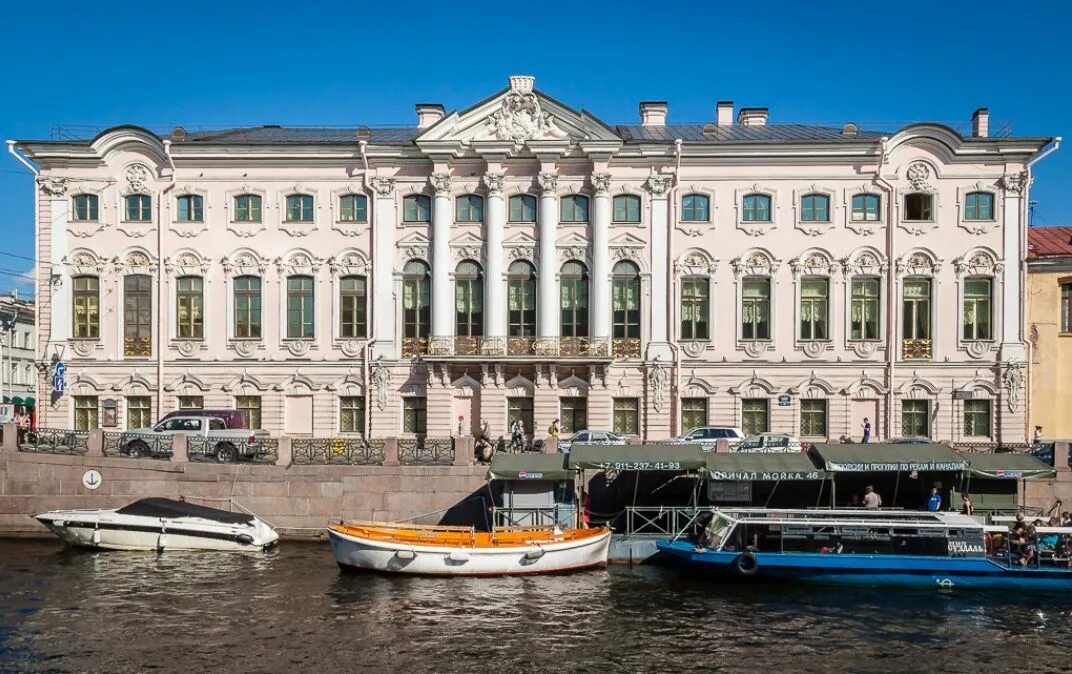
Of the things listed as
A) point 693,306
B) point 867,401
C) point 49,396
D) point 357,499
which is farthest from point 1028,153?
point 49,396

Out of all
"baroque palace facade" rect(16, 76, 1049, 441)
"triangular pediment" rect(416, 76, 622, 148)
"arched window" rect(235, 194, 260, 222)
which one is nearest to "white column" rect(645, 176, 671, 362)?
"baroque palace facade" rect(16, 76, 1049, 441)

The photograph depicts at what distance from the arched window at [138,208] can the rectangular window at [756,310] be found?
79.1ft

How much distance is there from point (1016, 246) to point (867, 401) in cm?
830

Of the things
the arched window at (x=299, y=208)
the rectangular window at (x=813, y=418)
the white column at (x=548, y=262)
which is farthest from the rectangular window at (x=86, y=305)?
the rectangular window at (x=813, y=418)

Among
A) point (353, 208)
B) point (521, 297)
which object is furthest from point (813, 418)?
point (353, 208)

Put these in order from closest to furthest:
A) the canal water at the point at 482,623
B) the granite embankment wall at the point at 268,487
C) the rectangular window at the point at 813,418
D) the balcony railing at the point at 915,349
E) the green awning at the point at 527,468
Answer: the canal water at the point at 482,623 < the green awning at the point at 527,468 < the granite embankment wall at the point at 268,487 < the balcony railing at the point at 915,349 < the rectangular window at the point at 813,418

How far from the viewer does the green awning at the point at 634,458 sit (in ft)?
92.1

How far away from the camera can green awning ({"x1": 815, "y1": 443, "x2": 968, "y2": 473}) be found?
2791 cm

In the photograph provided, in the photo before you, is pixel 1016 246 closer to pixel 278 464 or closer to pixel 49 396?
pixel 278 464

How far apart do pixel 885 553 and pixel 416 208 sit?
22485 mm

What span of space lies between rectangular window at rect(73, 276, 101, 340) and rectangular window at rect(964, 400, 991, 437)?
34637 millimetres

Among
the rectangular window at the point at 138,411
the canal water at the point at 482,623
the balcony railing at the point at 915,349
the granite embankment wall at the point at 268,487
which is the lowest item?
the canal water at the point at 482,623

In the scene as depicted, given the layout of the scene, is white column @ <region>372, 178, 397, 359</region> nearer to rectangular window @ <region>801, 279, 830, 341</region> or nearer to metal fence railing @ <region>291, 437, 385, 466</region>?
metal fence railing @ <region>291, 437, 385, 466</region>

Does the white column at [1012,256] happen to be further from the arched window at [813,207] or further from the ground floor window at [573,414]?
the ground floor window at [573,414]
